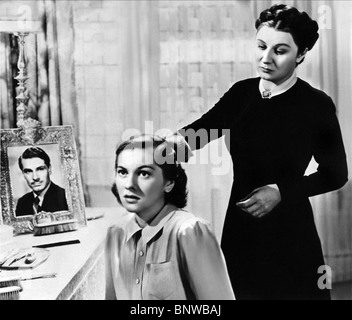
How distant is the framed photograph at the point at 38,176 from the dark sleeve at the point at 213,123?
39 centimetres

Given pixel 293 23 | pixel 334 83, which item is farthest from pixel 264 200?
pixel 293 23

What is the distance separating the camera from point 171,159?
62.3 inches

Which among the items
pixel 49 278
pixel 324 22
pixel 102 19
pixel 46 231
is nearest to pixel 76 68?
pixel 102 19

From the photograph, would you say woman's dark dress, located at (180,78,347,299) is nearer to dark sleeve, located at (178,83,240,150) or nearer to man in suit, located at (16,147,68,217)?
dark sleeve, located at (178,83,240,150)

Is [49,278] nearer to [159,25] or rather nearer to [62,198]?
[62,198]

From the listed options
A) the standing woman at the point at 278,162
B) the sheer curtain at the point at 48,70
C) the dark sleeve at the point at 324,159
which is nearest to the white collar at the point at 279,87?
the standing woman at the point at 278,162

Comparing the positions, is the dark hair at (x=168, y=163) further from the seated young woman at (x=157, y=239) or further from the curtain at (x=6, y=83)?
the curtain at (x=6, y=83)

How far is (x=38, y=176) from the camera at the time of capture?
1632 mm

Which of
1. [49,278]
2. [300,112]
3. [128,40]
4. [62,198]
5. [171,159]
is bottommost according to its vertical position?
[49,278]

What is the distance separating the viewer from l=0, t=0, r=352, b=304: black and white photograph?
61.9 inches

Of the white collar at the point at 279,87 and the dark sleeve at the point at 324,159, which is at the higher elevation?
the white collar at the point at 279,87

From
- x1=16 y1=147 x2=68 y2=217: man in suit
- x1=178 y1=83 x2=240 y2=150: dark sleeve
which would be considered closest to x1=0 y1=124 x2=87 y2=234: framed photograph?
x1=16 y1=147 x2=68 y2=217: man in suit

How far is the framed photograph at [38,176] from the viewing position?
162 cm

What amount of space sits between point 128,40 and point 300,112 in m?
0.61
